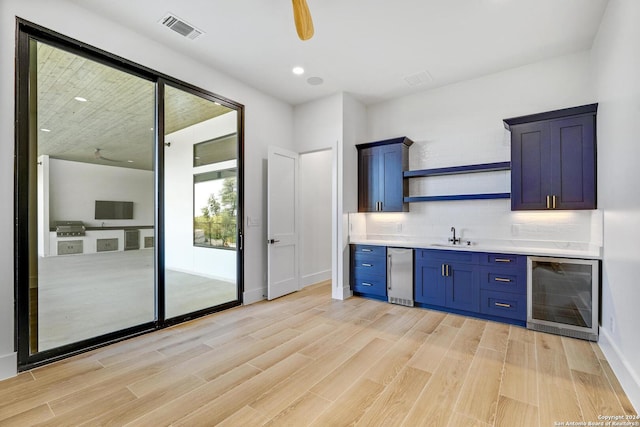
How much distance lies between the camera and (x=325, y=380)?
87.6 inches

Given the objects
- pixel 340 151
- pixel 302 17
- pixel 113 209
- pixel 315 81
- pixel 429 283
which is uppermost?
pixel 315 81

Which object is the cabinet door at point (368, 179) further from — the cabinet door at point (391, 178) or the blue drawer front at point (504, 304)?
the blue drawer front at point (504, 304)

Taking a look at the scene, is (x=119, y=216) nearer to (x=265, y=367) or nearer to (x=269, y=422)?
(x=265, y=367)

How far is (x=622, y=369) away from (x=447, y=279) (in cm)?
172

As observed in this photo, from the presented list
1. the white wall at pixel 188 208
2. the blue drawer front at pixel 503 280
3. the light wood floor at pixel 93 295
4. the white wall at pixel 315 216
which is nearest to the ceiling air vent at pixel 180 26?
the white wall at pixel 188 208

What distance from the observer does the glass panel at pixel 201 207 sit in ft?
12.8

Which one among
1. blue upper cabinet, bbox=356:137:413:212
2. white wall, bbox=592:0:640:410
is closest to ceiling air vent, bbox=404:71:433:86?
blue upper cabinet, bbox=356:137:413:212

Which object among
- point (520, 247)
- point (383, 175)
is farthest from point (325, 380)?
point (383, 175)

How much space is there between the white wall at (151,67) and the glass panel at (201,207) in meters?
0.25

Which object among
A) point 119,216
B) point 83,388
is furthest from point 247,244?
point 83,388

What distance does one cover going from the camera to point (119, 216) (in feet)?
10.2

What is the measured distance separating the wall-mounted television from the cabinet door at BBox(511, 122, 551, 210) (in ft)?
14.3

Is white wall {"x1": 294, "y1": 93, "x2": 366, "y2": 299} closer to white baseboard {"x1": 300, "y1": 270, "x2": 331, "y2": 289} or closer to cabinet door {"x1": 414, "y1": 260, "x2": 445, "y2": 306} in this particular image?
white baseboard {"x1": 300, "y1": 270, "x2": 331, "y2": 289}

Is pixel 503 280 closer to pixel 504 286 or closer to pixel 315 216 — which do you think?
pixel 504 286
